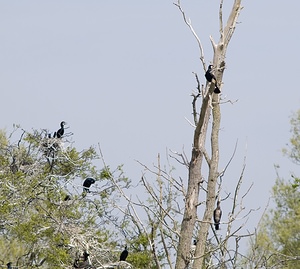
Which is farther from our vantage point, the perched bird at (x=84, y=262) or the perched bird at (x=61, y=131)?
the perched bird at (x=61, y=131)

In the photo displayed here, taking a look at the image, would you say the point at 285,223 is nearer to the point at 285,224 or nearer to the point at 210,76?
the point at 285,224

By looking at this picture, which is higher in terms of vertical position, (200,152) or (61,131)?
(61,131)

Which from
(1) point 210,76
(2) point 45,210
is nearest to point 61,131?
(2) point 45,210

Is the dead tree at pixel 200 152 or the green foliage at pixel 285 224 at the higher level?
the green foliage at pixel 285 224

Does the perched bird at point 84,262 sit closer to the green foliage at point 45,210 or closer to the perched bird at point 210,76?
the green foliage at point 45,210

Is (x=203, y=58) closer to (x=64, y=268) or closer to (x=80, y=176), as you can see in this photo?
(x=64, y=268)

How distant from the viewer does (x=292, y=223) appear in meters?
27.6

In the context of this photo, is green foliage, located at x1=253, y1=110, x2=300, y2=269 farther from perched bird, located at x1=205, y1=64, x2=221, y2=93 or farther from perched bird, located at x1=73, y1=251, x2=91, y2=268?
perched bird, located at x1=205, y1=64, x2=221, y2=93

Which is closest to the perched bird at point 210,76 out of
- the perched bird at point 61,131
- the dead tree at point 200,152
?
the dead tree at point 200,152

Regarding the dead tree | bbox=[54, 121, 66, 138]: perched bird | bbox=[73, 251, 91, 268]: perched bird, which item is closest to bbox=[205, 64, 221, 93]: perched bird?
the dead tree

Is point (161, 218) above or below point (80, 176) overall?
below

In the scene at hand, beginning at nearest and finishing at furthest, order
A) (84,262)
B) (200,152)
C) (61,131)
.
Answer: (200,152) < (84,262) < (61,131)

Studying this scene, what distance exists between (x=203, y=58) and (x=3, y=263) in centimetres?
1280

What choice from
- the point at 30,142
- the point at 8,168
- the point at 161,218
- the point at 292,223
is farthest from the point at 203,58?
the point at 292,223
